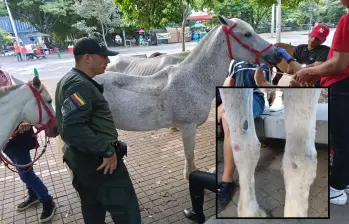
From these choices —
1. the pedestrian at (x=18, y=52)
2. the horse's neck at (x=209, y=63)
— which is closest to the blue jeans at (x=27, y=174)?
the horse's neck at (x=209, y=63)

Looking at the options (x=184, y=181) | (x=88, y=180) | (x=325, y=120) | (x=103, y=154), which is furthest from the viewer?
(x=184, y=181)

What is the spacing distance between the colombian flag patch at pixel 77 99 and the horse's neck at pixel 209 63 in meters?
1.51

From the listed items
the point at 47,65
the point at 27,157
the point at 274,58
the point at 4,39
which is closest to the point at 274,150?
the point at 274,58

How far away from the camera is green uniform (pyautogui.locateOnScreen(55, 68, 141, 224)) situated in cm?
177

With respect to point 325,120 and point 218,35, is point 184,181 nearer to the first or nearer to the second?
point 218,35

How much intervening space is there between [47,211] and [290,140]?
278 centimetres

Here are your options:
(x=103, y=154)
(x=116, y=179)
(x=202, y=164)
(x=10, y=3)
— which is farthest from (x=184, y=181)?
(x=10, y=3)

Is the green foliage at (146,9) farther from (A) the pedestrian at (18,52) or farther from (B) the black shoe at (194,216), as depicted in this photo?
(A) the pedestrian at (18,52)

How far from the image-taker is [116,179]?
2047 millimetres

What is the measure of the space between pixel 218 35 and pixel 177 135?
111 inches

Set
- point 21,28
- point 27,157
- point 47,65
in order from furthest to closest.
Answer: point 21,28
point 47,65
point 27,157

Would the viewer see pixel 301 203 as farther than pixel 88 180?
No

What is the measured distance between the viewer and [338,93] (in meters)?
2.39

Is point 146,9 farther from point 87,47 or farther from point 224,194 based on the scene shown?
point 224,194
